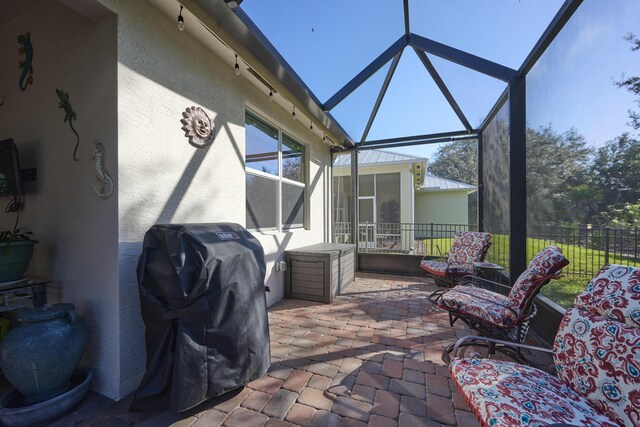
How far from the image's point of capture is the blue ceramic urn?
156cm

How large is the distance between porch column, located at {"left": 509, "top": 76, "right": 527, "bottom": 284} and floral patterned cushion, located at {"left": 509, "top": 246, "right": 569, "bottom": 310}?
1.14 m

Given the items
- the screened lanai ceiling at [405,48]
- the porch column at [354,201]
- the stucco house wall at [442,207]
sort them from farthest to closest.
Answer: the stucco house wall at [442,207]
the porch column at [354,201]
the screened lanai ceiling at [405,48]

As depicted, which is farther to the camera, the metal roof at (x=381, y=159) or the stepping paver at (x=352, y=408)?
the metal roof at (x=381, y=159)

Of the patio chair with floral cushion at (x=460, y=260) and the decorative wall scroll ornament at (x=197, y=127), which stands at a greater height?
the decorative wall scroll ornament at (x=197, y=127)

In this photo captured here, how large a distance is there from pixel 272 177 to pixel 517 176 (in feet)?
11.0

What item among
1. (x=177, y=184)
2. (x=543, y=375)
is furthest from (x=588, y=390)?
(x=177, y=184)

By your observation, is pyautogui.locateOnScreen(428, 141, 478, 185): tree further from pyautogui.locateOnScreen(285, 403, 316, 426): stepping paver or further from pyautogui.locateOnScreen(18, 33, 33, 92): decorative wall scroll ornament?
pyautogui.locateOnScreen(18, 33, 33, 92): decorative wall scroll ornament

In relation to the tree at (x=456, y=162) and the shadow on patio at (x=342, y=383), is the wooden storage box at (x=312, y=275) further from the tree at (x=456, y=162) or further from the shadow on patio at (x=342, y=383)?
the tree at (x=456, y=162)

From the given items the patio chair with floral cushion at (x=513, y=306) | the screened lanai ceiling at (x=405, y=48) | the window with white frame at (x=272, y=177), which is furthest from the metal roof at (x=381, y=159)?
the patio chair with floral cushion at (x=513, y=306)

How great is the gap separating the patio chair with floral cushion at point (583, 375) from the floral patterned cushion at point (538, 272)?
0.60m

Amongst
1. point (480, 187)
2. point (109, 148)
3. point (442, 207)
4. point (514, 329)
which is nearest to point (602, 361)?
point (514, 329)

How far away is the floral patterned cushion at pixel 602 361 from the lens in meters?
1.13

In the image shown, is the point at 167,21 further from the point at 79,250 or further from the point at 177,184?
the point at 79,250

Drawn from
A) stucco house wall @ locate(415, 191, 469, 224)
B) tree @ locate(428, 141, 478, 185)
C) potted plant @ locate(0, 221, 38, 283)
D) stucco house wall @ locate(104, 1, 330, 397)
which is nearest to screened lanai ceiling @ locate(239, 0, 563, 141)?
stucco house wall @ locate(104, 1, 330, 397)
